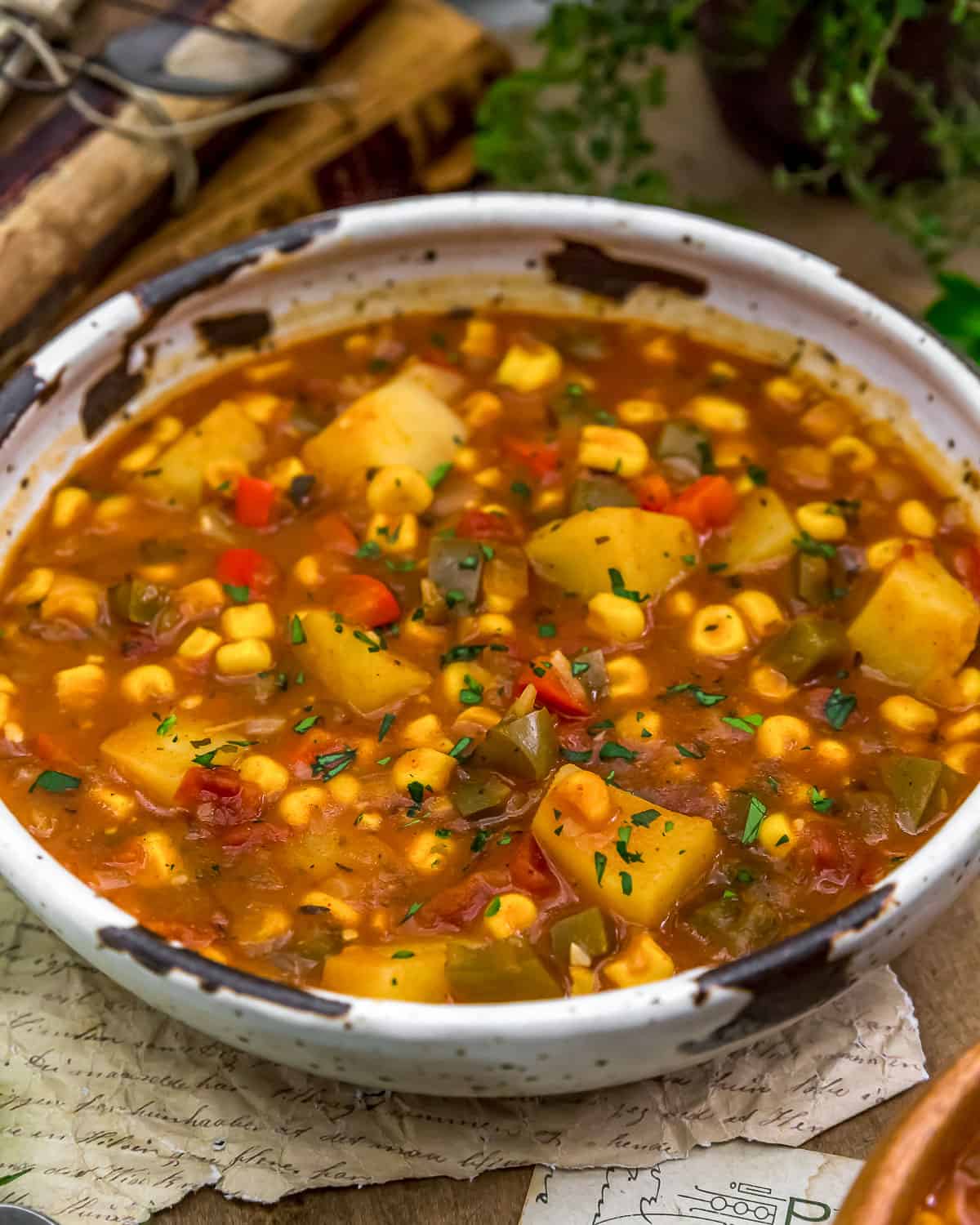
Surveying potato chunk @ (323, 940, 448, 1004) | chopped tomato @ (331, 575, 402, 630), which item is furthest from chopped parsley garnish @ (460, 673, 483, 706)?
potato chunk @ (323, 940, 448, 1004)

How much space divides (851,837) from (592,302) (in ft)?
5.97

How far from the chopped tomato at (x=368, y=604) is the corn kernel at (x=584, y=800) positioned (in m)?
0.70

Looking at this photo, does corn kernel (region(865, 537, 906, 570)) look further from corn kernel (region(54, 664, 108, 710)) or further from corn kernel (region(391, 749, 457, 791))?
corn kernel (region(54, 664, 108, 710))

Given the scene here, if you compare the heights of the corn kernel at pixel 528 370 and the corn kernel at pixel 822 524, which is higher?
the corn kernel at pixel 528 370

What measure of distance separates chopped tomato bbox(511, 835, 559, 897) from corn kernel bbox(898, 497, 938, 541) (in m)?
1.30

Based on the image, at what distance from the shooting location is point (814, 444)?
3910 millimetres

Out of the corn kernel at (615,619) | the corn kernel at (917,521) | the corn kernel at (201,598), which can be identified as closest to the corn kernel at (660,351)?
the corn kernel at (917,521)

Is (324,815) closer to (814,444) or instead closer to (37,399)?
(37,399)

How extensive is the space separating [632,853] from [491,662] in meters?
0.65

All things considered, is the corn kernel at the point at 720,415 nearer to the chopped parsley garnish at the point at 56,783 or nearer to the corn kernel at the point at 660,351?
the corn kernel at the point at 660,351

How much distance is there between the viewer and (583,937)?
286cm

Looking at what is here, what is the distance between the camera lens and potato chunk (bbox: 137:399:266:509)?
384cm

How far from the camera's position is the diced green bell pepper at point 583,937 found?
9.39 feet

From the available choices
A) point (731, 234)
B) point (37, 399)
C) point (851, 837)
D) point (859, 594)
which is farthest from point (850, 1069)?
point (37, 399)
